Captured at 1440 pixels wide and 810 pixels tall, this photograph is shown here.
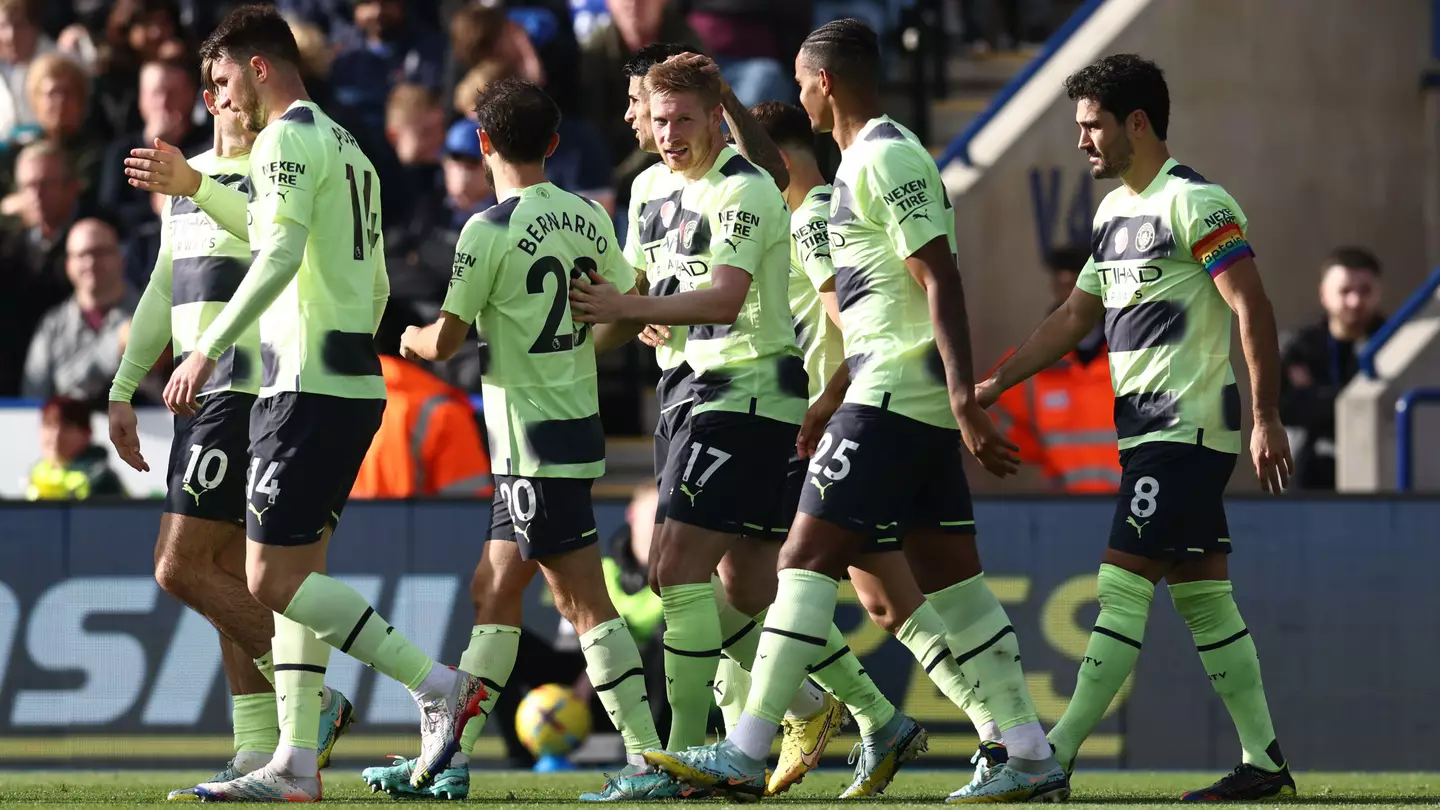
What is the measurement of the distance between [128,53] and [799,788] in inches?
326

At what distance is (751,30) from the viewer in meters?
13.7

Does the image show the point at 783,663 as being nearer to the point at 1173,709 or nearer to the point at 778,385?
the point at 778,385

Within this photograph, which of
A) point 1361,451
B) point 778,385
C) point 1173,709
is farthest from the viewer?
point 1361,451

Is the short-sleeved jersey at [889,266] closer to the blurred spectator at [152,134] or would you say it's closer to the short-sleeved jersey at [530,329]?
the short-sleeved jersey at [530,329]

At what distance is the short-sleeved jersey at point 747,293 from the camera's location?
6.82 metres

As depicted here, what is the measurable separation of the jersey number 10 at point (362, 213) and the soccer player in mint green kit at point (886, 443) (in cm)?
142

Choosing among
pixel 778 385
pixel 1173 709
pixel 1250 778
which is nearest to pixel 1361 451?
pixel 1173 709

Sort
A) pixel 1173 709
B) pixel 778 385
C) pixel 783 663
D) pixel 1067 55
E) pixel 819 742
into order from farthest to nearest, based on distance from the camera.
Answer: pixel 1067 55, pixel 1173 709, pixel 819 742, pixel 778 385, pixel 783 663

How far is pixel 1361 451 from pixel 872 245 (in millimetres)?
5874

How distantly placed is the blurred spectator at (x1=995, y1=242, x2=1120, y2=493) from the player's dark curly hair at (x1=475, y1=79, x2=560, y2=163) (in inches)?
200

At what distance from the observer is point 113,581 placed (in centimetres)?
984

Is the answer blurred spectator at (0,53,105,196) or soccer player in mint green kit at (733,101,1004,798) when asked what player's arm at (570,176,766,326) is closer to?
soccer player in mint green kit at (733,101,1004,798)

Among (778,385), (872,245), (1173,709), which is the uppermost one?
(872,245)

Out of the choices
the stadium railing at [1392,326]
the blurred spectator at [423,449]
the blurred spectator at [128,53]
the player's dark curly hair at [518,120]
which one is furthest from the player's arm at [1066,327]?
the blurred spectator at [128,53]
